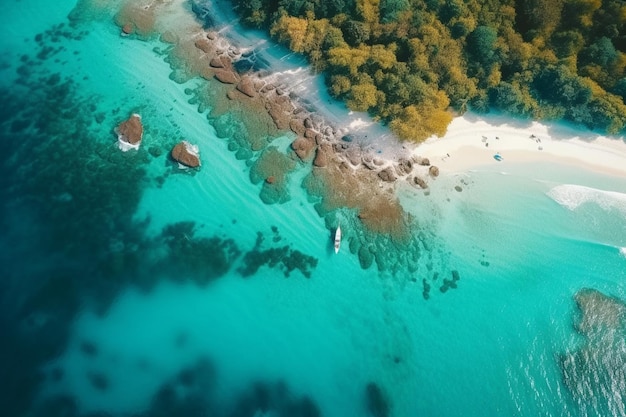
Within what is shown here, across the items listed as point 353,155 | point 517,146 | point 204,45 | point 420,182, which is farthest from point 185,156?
point 517,146

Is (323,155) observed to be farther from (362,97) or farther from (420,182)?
(420,182)

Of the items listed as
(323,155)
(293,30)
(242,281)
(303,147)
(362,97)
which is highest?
(293,30)

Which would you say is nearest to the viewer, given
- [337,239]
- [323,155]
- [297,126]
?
[337,239]

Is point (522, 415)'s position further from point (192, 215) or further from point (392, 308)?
point (192, 215)

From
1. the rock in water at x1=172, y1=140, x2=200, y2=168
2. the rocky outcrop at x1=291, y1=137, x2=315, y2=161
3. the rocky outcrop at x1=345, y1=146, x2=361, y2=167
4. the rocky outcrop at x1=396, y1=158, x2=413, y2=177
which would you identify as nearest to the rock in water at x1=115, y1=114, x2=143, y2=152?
the rock in water at x1=172, y1=140, x2=200, y2=168

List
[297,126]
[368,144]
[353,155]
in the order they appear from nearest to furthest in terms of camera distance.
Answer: [353,155]
[368,144]
[297,126]

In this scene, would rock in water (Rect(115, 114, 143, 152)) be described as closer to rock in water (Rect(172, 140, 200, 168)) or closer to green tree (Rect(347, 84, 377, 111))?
rock in water (Rect(172, 140, 200, 168))

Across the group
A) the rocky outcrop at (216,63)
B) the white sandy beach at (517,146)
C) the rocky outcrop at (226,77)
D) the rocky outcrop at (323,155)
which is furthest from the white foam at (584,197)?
the rocky outcrop at (216,63)
